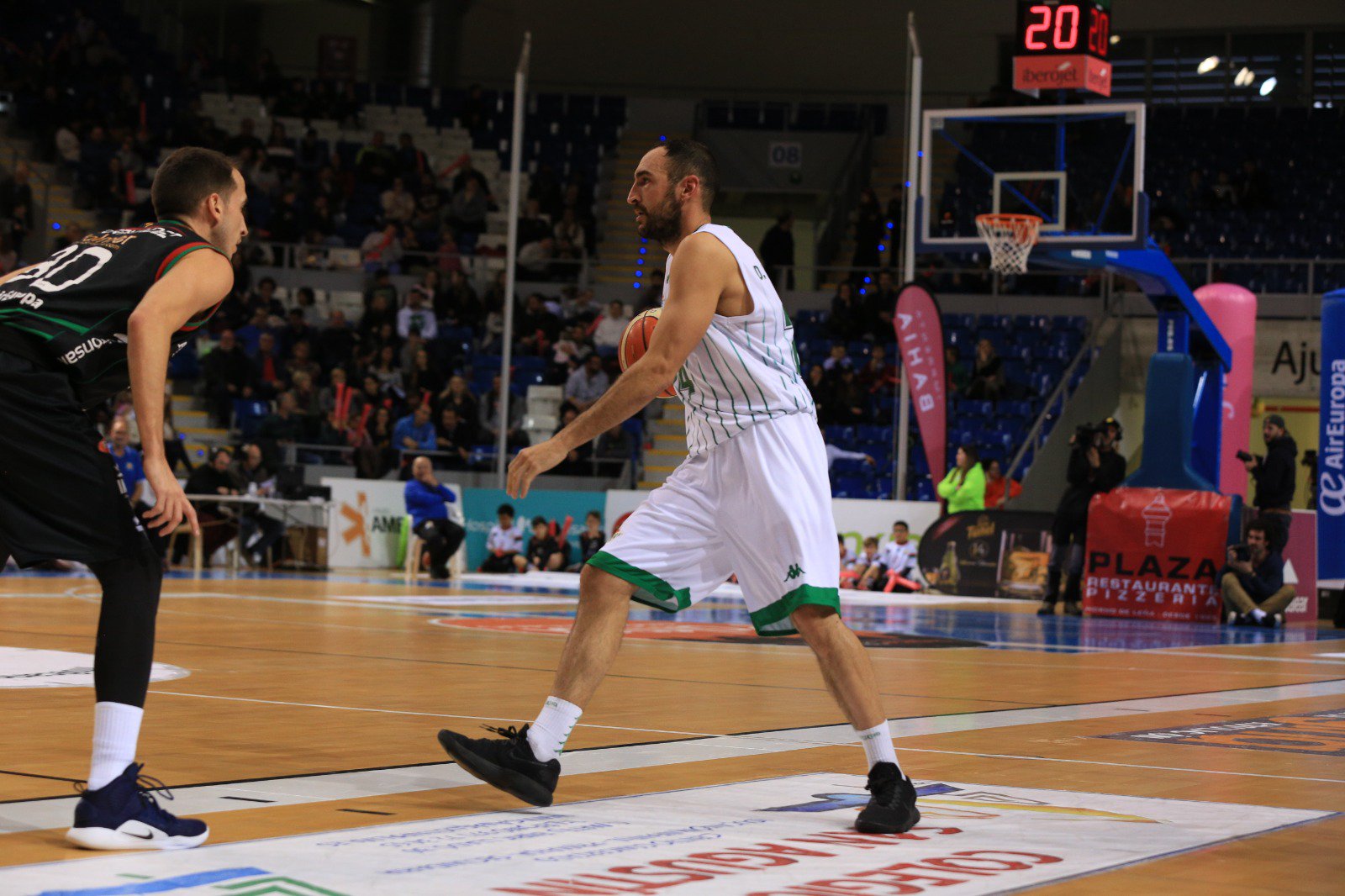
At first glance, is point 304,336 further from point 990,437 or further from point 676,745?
point 676,745

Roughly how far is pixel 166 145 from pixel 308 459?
8.24 meters

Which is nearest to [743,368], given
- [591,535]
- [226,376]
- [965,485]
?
[965,485]

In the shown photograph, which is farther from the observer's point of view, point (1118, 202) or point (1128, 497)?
point (1118, 202)

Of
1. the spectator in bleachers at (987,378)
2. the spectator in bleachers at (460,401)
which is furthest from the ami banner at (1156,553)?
the spectator in bleachers at (460,401)

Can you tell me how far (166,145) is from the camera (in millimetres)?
28016

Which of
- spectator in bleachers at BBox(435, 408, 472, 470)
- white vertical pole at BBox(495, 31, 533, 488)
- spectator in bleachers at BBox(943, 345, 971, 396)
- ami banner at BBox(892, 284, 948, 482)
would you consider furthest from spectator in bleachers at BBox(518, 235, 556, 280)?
ami banner at BBox(892, 284, 948, 482)

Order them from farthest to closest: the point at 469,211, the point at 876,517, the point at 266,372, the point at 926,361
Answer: the point at 469,211, the point at 266,372, the point at 876,517, the point at 926,361

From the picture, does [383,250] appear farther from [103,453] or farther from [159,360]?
[159,360]

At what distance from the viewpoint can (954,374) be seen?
76.7ft

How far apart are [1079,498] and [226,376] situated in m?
12.3

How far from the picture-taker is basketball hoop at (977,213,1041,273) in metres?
17.2

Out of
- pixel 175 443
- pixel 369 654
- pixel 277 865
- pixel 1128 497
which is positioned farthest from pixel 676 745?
pixel 175 443

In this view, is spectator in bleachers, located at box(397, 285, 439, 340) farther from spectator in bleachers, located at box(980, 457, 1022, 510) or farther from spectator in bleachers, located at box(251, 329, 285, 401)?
spectator in bleachers, located at box(980, 457, 1022, 510)

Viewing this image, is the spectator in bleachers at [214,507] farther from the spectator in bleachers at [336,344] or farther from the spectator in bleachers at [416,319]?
the spectator in bleachers at [416,319]
